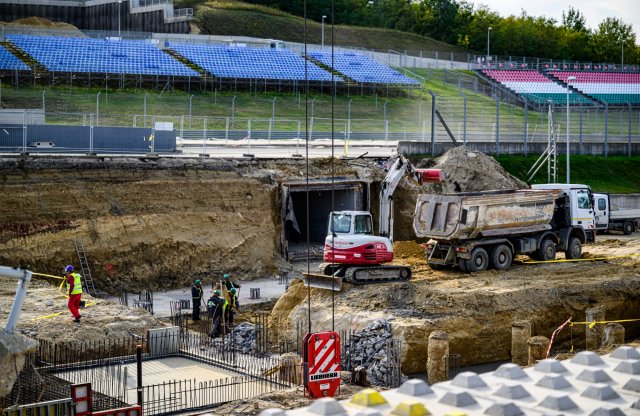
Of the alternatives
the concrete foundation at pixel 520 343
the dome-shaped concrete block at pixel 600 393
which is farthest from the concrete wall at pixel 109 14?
the dome-shaped concrete block at pixel 600 393

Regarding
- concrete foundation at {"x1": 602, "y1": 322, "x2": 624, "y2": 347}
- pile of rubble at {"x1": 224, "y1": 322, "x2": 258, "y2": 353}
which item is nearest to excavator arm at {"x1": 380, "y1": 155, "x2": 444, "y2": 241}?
pile of rubble at {"x1": 224, "y1": 322, "x2": 258, "y2": 353}

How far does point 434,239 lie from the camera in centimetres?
3080

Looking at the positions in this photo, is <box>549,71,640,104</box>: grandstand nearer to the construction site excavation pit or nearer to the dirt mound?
the construction site excavation pit

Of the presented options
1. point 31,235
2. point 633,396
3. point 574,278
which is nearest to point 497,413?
point 633,396

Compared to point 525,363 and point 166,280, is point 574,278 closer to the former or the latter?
point 525,363

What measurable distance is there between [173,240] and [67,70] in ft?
79.6

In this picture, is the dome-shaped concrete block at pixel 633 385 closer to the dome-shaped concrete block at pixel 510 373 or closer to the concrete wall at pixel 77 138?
the dome-shaped concrete block at pixel 510 373

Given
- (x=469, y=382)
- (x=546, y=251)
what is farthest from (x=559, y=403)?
(x=546, y=251)

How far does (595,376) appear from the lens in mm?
12117

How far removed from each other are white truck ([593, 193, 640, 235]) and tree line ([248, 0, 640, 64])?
50942 millimetres

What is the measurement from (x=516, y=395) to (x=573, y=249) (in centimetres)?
2349

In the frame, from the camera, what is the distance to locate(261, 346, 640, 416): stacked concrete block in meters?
10.6

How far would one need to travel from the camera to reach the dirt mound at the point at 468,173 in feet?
133

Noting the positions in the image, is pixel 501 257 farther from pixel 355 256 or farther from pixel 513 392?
pixel 513 392
